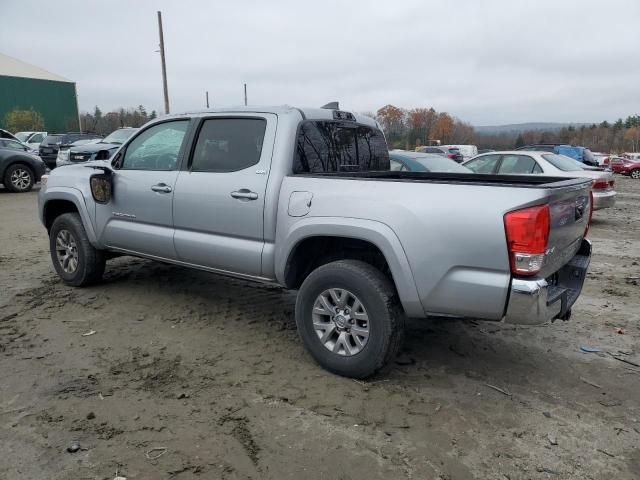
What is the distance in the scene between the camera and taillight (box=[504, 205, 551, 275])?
2.77 meters

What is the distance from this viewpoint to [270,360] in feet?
12.5

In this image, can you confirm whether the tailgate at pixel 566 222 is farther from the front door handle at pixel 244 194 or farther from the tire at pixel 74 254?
the tire at pixel 74 254

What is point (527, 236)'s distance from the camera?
278 cm

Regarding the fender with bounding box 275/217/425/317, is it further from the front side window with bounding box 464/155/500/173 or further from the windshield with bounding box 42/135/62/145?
the windshield with bounding box 42/135/62/145

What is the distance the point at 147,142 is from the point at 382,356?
3.04 m

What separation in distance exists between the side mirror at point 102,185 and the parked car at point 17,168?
11072 mm

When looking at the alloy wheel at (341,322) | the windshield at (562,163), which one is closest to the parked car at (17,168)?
the windshield at (562,163)

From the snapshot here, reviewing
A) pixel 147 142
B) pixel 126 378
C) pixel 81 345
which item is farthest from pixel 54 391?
pixel 147 142

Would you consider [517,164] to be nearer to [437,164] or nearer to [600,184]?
[600,184]

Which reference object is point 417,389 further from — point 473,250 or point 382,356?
point 473,250

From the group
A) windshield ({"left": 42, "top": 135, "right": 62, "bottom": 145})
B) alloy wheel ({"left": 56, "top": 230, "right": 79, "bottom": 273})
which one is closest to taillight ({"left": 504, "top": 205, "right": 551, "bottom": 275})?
alloy wheel ({"left": 56, "top": 230, "right": 79, "bottom": 273})

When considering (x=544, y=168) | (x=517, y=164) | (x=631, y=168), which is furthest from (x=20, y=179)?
(x=631, y=168)

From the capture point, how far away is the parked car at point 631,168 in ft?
94.3

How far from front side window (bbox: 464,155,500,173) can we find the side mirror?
25.5 feet
